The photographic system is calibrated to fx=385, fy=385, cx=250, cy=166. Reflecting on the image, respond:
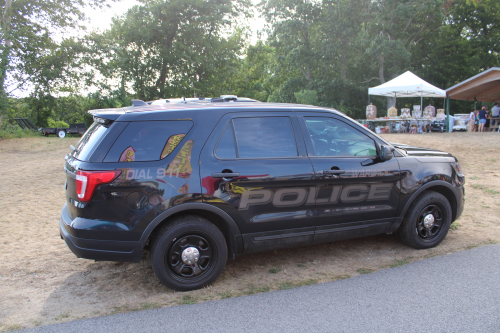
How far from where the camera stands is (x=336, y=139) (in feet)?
14.7

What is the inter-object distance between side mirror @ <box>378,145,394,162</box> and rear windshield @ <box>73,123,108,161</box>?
3.02 m

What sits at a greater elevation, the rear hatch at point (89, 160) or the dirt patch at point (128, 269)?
the rear hatch at point (89, 160)

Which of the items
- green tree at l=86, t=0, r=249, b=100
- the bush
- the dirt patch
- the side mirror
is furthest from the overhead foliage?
the side mirror

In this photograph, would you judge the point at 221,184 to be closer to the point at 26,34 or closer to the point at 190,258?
the point at 190,258

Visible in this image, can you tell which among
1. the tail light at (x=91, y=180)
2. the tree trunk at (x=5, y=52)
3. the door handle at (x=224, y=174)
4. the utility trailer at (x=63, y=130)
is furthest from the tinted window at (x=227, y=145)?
the utility trailer at (x=63, y=130)

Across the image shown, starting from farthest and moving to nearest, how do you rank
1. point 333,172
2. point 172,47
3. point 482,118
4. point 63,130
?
1. point 172,47
2. point 63,130
3. point 482,118
4. point 333,172

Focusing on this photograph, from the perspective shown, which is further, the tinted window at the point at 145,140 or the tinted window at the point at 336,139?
the tinted window at the point at 336,139

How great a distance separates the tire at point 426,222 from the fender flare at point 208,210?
88.0 inches

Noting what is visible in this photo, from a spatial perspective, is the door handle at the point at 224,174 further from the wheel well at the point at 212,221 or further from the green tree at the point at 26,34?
the green tree at the point at 26,34

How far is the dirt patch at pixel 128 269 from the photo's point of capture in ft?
11.8

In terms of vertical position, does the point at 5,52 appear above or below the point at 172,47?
below

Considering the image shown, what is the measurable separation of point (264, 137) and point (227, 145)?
44 cm

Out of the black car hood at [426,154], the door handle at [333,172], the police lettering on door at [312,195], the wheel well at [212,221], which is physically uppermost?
the black car hood at [426,154]

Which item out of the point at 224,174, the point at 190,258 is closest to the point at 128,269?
the point at 190,258
